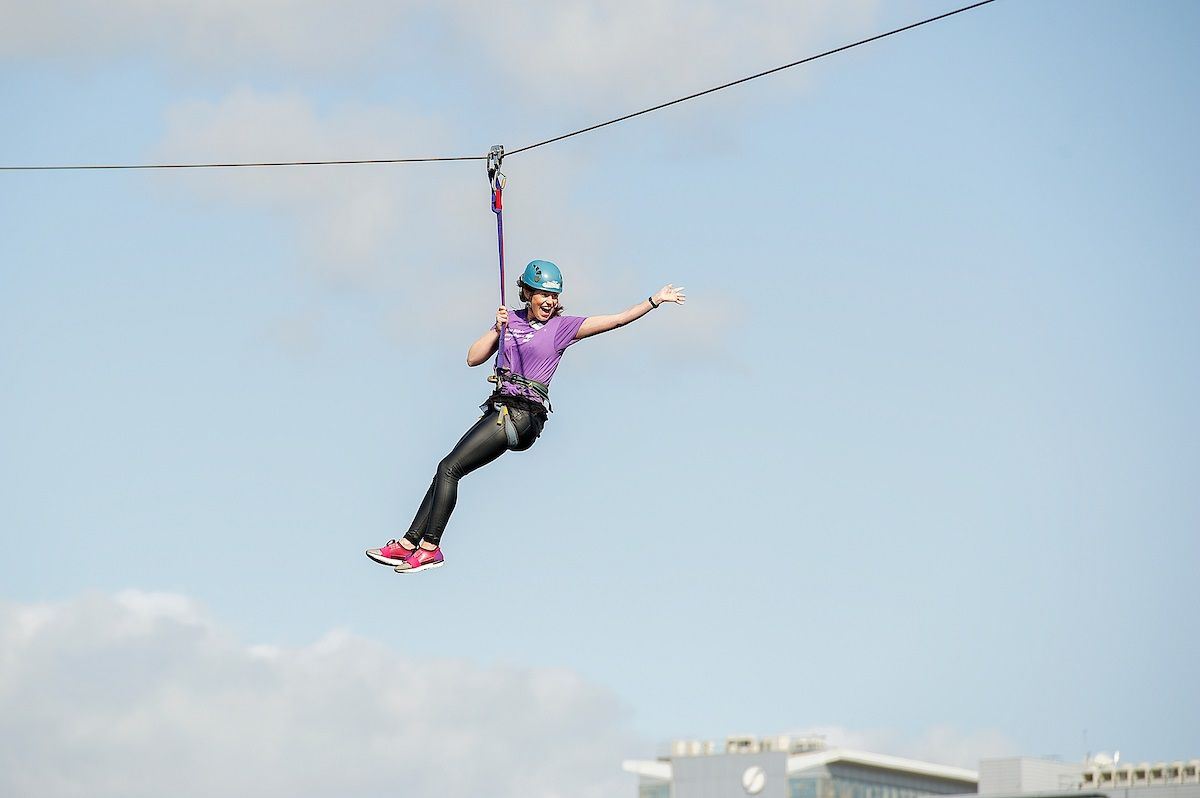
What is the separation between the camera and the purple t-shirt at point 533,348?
59.1 ft

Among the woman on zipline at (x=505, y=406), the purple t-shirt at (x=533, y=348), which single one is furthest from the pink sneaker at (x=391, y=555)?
the purple t-shirt at (x=533, y=348)

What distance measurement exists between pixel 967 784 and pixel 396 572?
337 feet

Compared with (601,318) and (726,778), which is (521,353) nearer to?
(601,318)

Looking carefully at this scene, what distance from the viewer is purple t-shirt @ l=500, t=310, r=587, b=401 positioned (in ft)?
59.1

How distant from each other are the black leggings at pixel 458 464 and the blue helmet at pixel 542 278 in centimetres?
126

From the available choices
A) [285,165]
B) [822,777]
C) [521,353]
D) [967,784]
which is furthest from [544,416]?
[967,784]

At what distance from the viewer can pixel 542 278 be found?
60.1 ft

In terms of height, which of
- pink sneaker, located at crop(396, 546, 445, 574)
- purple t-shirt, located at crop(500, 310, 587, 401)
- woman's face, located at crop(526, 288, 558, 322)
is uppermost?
woman's face, located at crop(526, 288, 558, 322)

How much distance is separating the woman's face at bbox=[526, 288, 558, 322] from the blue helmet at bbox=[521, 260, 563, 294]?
5cm

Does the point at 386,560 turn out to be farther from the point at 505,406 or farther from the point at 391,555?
the point at 505,406

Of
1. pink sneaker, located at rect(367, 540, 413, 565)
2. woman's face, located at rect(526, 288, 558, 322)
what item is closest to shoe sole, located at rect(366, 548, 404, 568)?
pink sneaker, located at rect(367, 540, 413, 565)

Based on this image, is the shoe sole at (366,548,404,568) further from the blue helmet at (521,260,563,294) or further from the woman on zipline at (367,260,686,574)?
the blue helmet at (521,260,563,294)

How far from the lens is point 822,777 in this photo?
359ft

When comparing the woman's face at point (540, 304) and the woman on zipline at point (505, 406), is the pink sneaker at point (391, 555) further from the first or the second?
the woman's face at point (540, 304)
